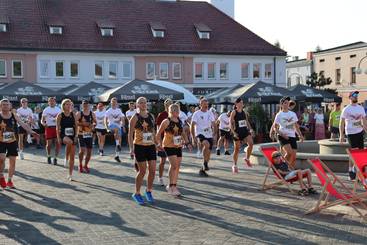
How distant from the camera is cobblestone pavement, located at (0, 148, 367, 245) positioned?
23.5ft

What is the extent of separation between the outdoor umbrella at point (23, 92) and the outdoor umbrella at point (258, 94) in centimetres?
855

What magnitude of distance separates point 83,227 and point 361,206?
170 inches

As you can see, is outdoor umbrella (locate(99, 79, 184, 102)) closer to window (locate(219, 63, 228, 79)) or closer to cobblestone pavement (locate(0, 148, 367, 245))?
cobblestone pavement (locate(0, 148, 367, 245))

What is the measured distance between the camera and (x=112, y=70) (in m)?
45.1

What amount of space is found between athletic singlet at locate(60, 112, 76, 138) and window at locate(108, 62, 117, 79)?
107ft

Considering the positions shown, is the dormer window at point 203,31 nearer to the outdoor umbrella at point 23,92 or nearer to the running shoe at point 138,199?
the outdoor umbrella at point 23,92

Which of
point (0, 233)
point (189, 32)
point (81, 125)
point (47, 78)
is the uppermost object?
point (189, 32)

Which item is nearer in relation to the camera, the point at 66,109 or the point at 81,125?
the point at 66,109

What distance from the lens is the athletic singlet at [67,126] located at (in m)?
12.6

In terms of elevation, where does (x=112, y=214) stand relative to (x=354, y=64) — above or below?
below

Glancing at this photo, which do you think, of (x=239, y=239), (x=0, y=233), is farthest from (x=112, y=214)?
(x=239, y=239)

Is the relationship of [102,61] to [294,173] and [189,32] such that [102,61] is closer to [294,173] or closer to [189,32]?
[189,32]

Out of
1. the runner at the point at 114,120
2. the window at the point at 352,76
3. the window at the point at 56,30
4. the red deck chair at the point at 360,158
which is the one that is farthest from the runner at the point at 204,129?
the window at the point at 352,76

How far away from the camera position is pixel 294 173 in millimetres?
10273
